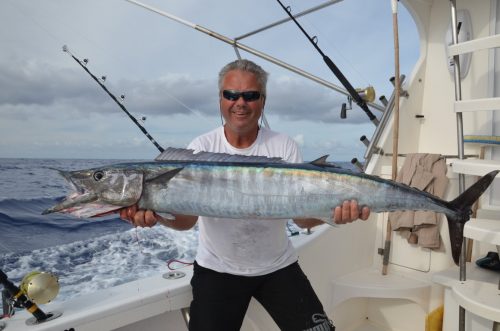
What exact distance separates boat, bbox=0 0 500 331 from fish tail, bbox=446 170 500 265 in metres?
0.23

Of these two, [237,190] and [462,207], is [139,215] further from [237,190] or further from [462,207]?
[462,207]

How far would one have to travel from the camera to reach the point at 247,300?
2.12m

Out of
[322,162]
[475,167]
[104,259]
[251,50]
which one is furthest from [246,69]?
[104,259]

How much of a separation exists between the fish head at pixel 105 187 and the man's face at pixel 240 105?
0.63 m

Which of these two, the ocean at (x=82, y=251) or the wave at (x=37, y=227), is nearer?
the ocean at (x=82, y=251)

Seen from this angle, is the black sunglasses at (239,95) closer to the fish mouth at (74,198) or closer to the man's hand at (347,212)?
the man's hand at (347,212)

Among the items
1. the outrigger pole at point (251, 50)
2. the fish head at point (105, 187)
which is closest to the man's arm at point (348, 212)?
the fish head at point (105, 187)

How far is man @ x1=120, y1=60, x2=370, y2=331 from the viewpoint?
2.03 meters

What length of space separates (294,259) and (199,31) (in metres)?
3.01

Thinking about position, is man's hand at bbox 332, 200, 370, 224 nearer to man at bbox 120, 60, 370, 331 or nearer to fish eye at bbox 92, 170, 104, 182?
man at bbox 120, 60, 370, 331

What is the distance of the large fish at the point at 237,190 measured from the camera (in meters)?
1.78

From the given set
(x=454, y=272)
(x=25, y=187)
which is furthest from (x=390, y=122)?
(x=25, y=187)

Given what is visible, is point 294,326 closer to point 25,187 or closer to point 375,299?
point 375,299

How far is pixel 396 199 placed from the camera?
1.89 m
